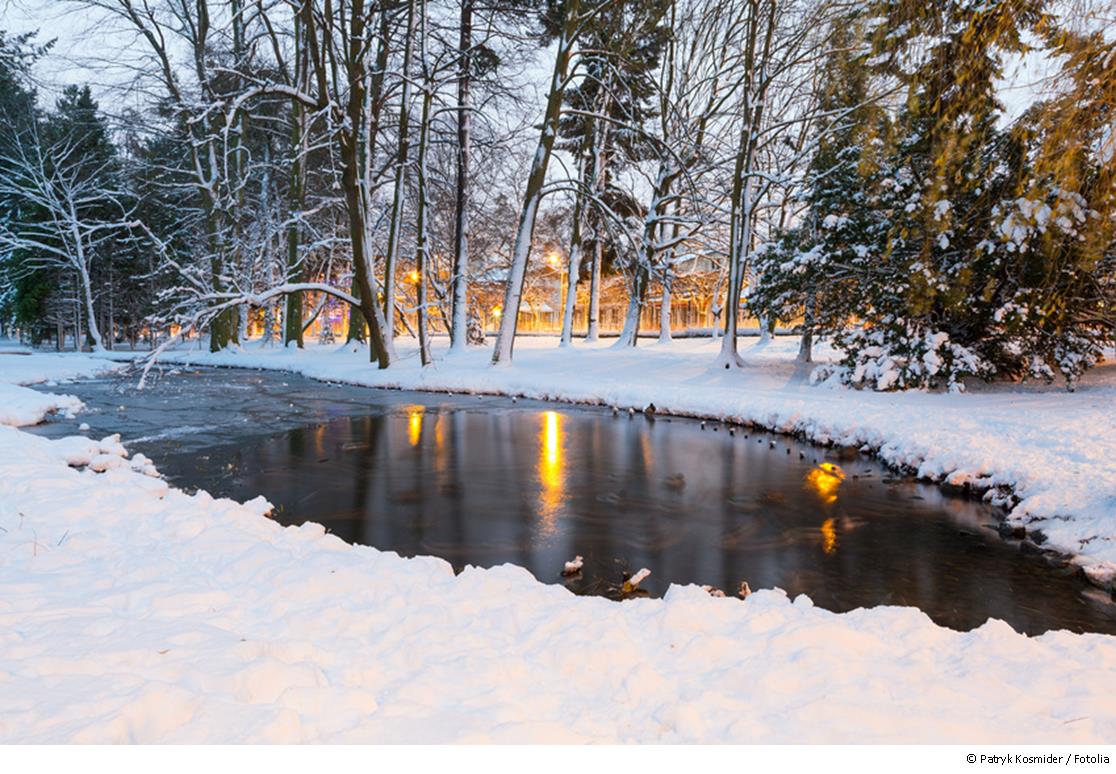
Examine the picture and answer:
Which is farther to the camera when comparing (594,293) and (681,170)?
(594,293)

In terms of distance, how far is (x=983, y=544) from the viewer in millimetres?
6492

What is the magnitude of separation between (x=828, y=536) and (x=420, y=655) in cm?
500

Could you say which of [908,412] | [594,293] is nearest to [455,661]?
[908,412]

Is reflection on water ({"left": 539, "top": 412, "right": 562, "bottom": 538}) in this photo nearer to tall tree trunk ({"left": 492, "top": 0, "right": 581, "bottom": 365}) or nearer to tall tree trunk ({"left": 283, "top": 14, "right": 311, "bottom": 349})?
tall tree trunk ({"left": 492, "top": 0, "right": 581, "bottom": 365})

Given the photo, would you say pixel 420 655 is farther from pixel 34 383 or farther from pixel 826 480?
pixel 34 383

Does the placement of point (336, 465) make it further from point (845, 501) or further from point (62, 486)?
point (845, 501)

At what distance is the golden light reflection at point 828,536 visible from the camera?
6305 millimetres

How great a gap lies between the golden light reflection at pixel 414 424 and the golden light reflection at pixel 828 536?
7277mm

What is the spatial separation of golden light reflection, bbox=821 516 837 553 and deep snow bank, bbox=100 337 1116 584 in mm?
2043

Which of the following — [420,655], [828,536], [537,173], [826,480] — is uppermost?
[537,173]

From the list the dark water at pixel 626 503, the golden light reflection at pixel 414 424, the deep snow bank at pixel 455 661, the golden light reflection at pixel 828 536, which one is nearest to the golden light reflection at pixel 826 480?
the dark water at pixel 626 503

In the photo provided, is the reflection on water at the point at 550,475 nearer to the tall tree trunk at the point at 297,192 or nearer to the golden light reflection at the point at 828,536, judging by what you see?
the golden light reflection at the point at 828,536

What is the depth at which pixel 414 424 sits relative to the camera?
13.7 metres
